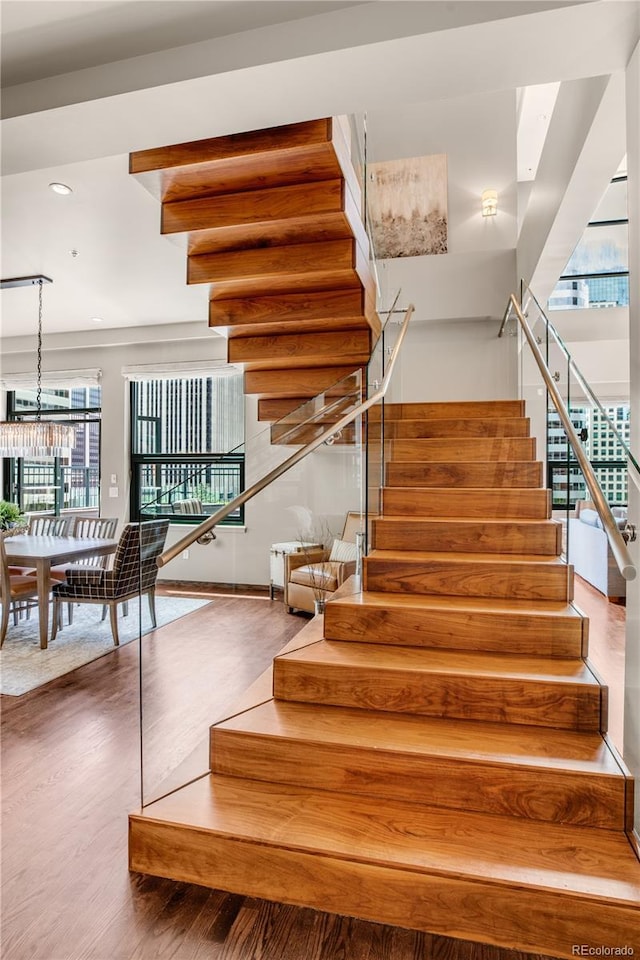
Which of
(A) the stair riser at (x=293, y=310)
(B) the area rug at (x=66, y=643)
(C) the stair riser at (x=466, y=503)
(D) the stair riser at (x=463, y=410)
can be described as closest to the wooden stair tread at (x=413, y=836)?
(B) the area rug at (x=66, y=643)

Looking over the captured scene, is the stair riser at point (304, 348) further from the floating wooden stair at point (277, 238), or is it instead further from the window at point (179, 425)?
the window at point (179, 425)

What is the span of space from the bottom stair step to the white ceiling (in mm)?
2360

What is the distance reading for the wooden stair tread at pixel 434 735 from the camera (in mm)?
1688

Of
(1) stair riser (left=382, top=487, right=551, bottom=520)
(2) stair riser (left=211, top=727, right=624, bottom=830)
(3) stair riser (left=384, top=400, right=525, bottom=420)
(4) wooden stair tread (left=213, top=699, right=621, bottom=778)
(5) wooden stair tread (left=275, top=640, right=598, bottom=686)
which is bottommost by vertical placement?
(2) stair riser (left=211, top=727, right=624, bottom=830)

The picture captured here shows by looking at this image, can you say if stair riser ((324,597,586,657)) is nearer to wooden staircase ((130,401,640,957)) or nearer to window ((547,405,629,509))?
wooden staircase ((130,401,640,957))

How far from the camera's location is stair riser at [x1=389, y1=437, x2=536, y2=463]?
3336 mm

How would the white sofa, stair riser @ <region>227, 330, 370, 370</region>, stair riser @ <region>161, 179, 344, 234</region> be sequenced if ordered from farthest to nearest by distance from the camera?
the white sofa → stair riser @ <region>227, 330, 370, 370</region> → stair riser @ <region>161, 179, 344, 234</region>

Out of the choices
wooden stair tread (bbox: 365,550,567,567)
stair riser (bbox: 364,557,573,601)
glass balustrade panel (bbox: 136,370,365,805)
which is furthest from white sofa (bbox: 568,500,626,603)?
glass balustrade panel (bbox: 136,370,365,805)

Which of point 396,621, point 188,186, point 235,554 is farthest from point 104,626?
point 188,186

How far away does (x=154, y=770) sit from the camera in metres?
1.95

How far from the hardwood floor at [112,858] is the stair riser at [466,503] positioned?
0.91m

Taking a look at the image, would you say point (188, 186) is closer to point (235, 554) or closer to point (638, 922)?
point (235, 554)

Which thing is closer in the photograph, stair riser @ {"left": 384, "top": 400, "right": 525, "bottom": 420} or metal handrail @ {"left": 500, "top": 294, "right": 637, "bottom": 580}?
metal handrail @ {"left": 500, "top": 294, "right": 637, "bottom": 580}

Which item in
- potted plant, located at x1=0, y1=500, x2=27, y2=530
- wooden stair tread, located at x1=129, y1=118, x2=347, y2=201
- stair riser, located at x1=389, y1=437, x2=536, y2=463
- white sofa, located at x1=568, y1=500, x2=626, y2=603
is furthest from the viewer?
potted plant, located at x1=0, y1=500, x2=27, y2=530
